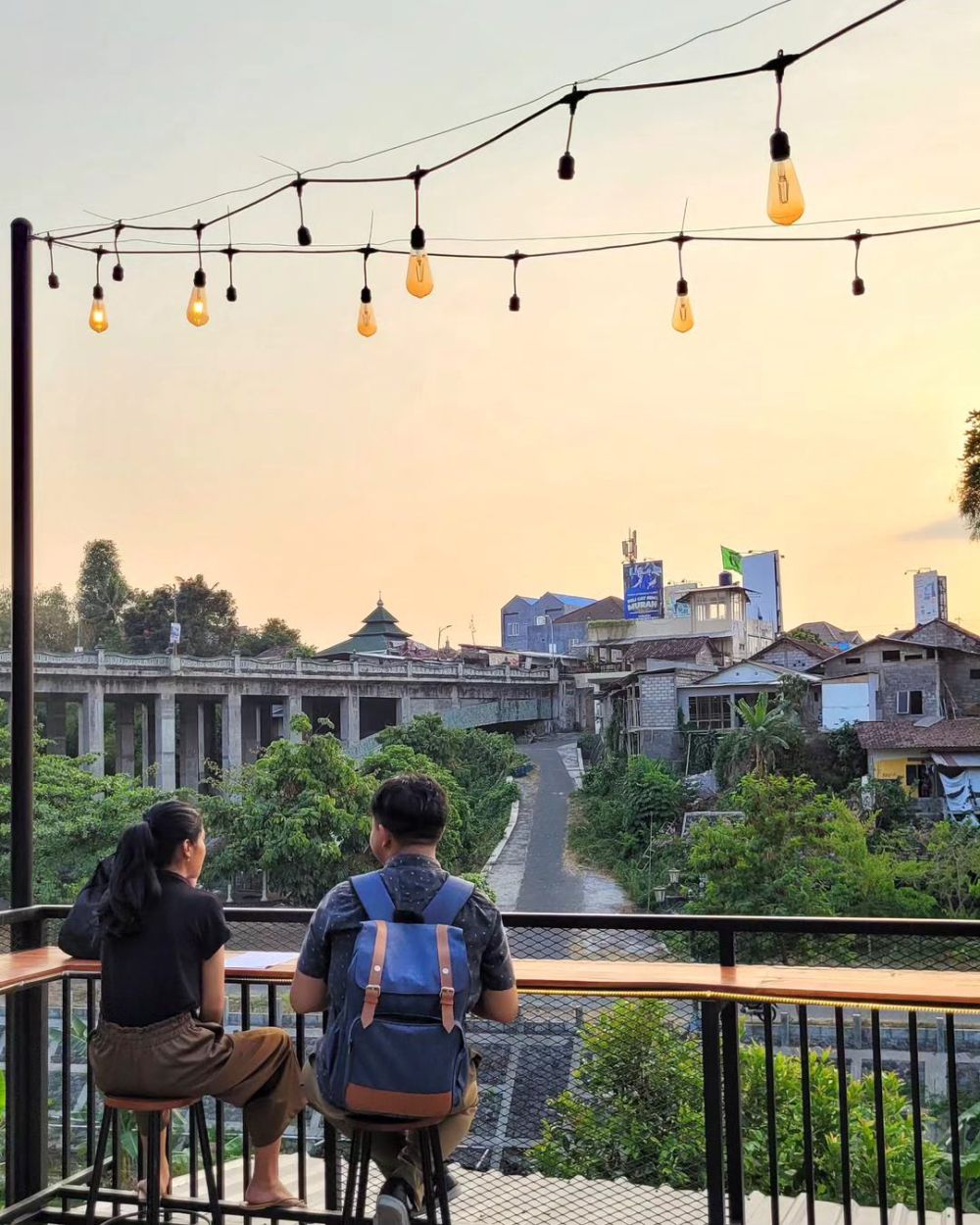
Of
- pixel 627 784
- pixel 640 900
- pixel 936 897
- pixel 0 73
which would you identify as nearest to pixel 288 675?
pixel 627 784

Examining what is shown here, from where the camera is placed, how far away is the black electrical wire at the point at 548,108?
1.96 metres

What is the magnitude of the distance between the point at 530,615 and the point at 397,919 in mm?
43056

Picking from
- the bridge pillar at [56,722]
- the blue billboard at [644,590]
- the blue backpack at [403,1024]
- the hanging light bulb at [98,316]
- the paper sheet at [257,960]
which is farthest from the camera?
→ the blue billboard at [644,590]

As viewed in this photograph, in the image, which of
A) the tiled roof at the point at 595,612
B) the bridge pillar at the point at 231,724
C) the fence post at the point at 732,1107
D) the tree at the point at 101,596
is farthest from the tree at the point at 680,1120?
the tiled roof at the point at 595,612

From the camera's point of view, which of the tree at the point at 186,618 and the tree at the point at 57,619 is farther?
the tree at the point at 186,618

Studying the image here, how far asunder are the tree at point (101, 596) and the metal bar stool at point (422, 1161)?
30766mm

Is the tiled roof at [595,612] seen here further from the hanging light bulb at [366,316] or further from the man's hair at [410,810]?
the man's hair at [410,810]

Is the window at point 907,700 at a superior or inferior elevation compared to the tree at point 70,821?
superior

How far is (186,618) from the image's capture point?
32219 millimetres

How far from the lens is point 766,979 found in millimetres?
1699

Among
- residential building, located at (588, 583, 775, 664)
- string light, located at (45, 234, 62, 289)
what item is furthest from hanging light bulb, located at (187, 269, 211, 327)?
residential building, located at (588, 583, 775, 664)

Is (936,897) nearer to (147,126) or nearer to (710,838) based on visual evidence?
(710,838)

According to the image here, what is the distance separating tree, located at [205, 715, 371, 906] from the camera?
648 inches

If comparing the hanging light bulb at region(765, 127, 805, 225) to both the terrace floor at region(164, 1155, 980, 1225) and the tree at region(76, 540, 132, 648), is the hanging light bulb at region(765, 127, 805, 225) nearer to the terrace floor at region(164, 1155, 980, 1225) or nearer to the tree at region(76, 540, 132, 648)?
the terrace floor at region(164, 1155, 980, 1225)
